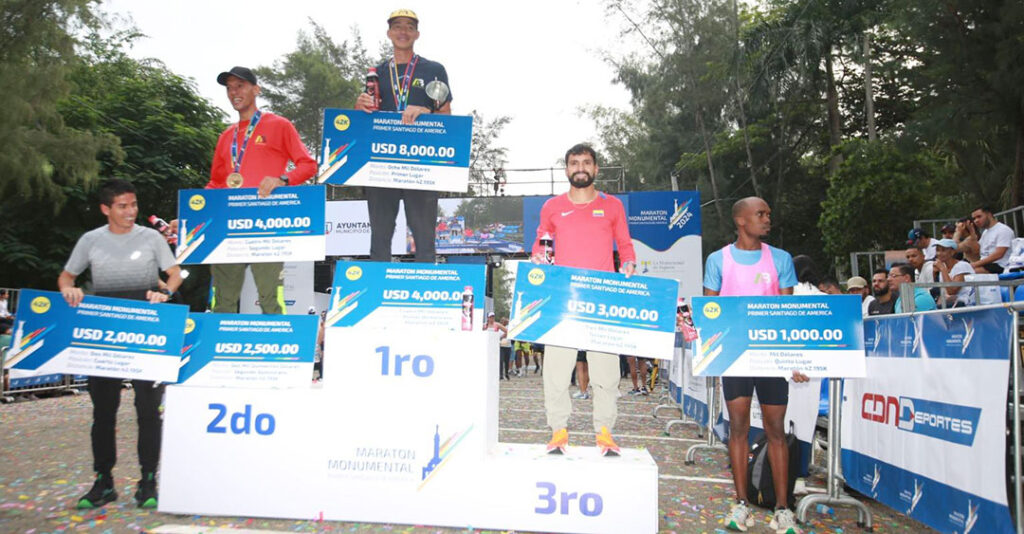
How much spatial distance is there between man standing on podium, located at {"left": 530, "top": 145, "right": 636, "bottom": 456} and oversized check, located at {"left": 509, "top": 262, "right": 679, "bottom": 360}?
19 cm

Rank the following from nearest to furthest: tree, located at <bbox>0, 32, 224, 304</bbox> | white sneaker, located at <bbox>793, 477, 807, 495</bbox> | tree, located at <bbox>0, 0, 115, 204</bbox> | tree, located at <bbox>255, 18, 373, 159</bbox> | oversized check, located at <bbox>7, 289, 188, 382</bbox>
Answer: oversized check, located at <bbox>7, 289, 188, 382</bbox>, white sneaker, located at <bbox>793, 477, 807, 495</bbox>, tree, located at <bbox>0, 0, 115, 204</bbox>, tree, located at <bbox>0, 32, 224, 304</bbox>, tree, located at <bbox>255, 18, 373, 159</bbox>

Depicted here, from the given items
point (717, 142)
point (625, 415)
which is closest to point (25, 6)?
point (625, 415)

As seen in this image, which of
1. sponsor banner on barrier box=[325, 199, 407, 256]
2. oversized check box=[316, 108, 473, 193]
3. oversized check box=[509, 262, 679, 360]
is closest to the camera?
oversized check box=[509, 262, 679, 360]

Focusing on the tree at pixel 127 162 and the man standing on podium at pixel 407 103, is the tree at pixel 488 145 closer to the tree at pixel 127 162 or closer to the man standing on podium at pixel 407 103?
the tree at pixel 127 162

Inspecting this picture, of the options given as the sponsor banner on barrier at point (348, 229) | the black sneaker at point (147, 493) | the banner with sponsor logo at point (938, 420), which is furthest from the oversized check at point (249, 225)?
the sponsor banner on barrier at point (348, 229)

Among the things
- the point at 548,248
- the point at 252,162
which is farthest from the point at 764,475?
the point at 252,162

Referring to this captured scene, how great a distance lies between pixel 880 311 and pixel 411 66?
610 centimetres

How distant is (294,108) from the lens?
1373 inches

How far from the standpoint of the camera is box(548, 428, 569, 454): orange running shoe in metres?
4.12

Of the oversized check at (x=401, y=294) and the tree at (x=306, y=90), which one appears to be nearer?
the oversized check at (x=401, y=294)

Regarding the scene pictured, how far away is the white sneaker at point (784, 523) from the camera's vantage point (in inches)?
159

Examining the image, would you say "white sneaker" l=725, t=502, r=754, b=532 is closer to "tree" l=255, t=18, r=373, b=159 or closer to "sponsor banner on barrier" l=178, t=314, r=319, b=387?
"sponsor banner on barrier" l=178, t=314, r=319, b=387

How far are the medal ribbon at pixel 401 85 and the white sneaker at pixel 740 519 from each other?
3678 millimetres

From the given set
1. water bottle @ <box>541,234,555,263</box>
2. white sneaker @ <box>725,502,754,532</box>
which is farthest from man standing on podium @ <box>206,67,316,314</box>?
white sneaker @ <box>725,502,754,532</box>
